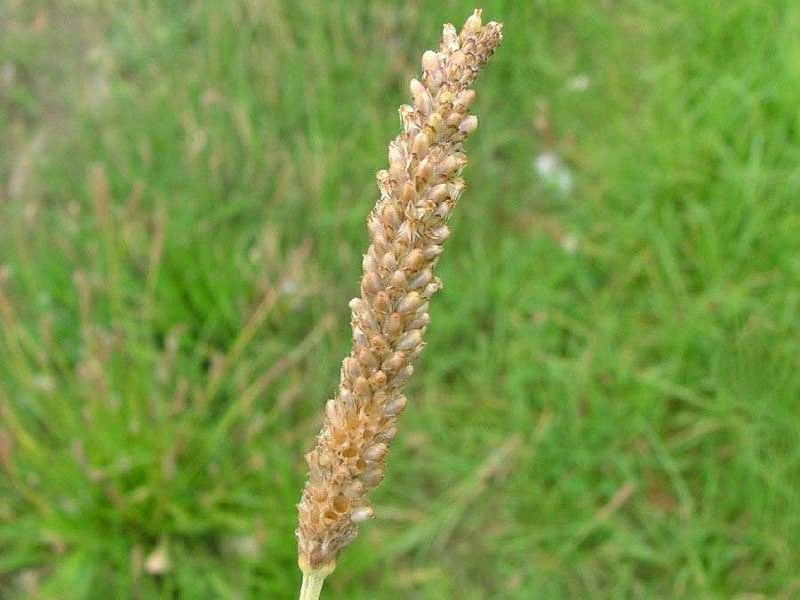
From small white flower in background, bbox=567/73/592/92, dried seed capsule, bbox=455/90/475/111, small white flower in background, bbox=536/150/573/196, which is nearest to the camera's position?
dried seed capsule, bbox=455/90/475/111

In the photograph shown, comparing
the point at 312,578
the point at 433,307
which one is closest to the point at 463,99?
the point at 312,578

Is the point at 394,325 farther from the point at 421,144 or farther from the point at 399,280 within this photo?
the point at 421,144

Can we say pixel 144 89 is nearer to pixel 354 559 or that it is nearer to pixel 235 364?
pixel 235 364

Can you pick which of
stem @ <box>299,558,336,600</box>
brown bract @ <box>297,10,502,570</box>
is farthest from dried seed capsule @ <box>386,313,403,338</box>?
stem @ <box>299,558,336,600</box>

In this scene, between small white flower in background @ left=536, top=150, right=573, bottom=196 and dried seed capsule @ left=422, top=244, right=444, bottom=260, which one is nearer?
dried seed capsule @ left=422, top=244, right=444, bottom=260

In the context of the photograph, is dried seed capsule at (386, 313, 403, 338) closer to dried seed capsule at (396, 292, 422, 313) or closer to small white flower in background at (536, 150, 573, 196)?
dried seed capsule at (396, 292, 422, 313)

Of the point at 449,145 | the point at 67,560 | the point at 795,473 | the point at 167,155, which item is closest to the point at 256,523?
the point at 67,560

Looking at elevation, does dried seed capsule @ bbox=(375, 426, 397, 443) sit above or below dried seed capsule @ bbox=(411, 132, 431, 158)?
below
